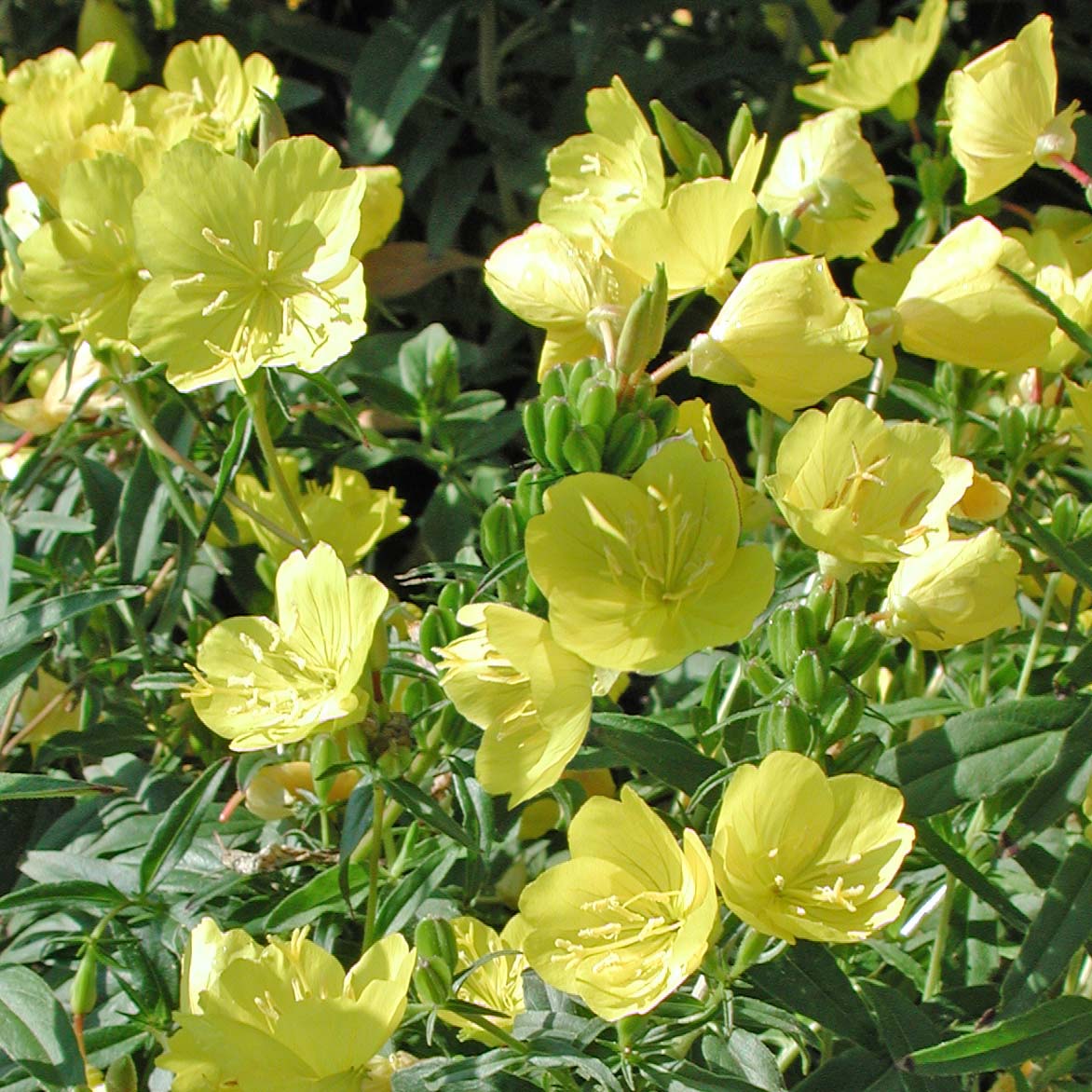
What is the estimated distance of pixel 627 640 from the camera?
Answer: 2.90 feet

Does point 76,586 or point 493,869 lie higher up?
point 76,586

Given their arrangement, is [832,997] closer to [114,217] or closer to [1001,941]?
[1001,941]

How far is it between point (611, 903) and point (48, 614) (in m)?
0.49

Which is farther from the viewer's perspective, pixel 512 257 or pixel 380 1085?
pixel 512 257

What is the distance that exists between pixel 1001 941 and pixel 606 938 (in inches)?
18.0

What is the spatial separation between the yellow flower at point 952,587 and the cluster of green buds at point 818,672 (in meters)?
0.06

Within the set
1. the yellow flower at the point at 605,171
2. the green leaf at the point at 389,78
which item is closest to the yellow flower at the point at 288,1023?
the yellow flower at the point at 605,171

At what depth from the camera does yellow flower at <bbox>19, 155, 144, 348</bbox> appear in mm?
1206

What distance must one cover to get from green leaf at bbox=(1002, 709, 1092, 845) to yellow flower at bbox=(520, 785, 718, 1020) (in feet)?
0.86

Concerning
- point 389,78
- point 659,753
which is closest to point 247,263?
point 659,753

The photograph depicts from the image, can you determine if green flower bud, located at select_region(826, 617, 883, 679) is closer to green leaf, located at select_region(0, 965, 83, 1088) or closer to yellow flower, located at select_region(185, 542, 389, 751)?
yellow flower, located at select_region(185, 542, 389, 751)

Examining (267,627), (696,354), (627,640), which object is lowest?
(267,627)

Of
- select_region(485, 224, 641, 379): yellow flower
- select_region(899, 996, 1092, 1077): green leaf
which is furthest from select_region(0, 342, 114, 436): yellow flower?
select_region(899, 996, 1092, 1077): green leaf

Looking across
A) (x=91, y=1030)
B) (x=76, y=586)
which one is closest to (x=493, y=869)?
(x=91, y=1030)
